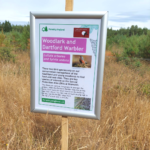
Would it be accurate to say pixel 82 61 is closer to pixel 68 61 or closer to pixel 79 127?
pixel 68 61

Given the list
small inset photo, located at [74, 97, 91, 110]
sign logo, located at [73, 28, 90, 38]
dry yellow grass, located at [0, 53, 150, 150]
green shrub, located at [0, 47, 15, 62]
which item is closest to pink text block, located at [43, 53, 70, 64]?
sign logo, located at [73, 28, 90, 38]

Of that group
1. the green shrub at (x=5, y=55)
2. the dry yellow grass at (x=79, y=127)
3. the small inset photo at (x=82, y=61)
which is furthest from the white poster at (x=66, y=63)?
the green shrub at (x=5, y=55)

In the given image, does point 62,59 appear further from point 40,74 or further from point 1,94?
point 1,94

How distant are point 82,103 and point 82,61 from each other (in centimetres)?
39

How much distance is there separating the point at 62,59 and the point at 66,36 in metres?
0.21

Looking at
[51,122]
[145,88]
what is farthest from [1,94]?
[145,88]

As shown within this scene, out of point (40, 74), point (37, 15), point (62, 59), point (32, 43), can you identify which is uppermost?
point (37, 15)

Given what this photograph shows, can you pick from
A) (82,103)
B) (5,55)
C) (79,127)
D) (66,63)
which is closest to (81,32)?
(66,63)

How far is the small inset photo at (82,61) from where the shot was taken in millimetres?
1451

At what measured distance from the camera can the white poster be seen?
1.43 metres

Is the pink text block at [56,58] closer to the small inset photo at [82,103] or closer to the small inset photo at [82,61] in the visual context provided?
the small inset photo at [82,61]

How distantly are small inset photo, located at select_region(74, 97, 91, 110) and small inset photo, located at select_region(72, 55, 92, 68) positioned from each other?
31cm

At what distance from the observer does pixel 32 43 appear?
5.07 feet

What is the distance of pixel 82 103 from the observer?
1542 millimetres
